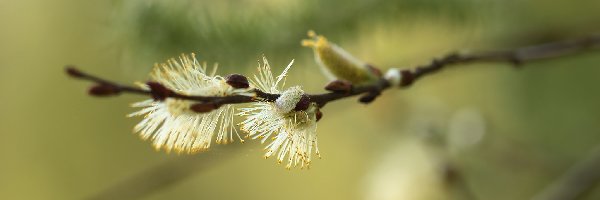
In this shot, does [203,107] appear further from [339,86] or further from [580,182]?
[580,182]

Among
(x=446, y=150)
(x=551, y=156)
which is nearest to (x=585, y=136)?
(x=551, y=156)

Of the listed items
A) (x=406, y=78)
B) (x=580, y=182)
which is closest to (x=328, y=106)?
(x=580, y=182)

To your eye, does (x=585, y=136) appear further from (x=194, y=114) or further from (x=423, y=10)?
(x=194, y=114)

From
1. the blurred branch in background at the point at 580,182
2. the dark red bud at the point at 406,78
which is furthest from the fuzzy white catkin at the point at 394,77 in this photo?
the blurred branch in background at the point at 580,182

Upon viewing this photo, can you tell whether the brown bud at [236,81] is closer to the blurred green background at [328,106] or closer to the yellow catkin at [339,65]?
the yellow catkin at [339,65]

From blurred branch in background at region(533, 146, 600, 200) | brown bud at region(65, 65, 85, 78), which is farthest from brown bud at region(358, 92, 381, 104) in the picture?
blurred branch in background at region(533, 146, 600, 200)
